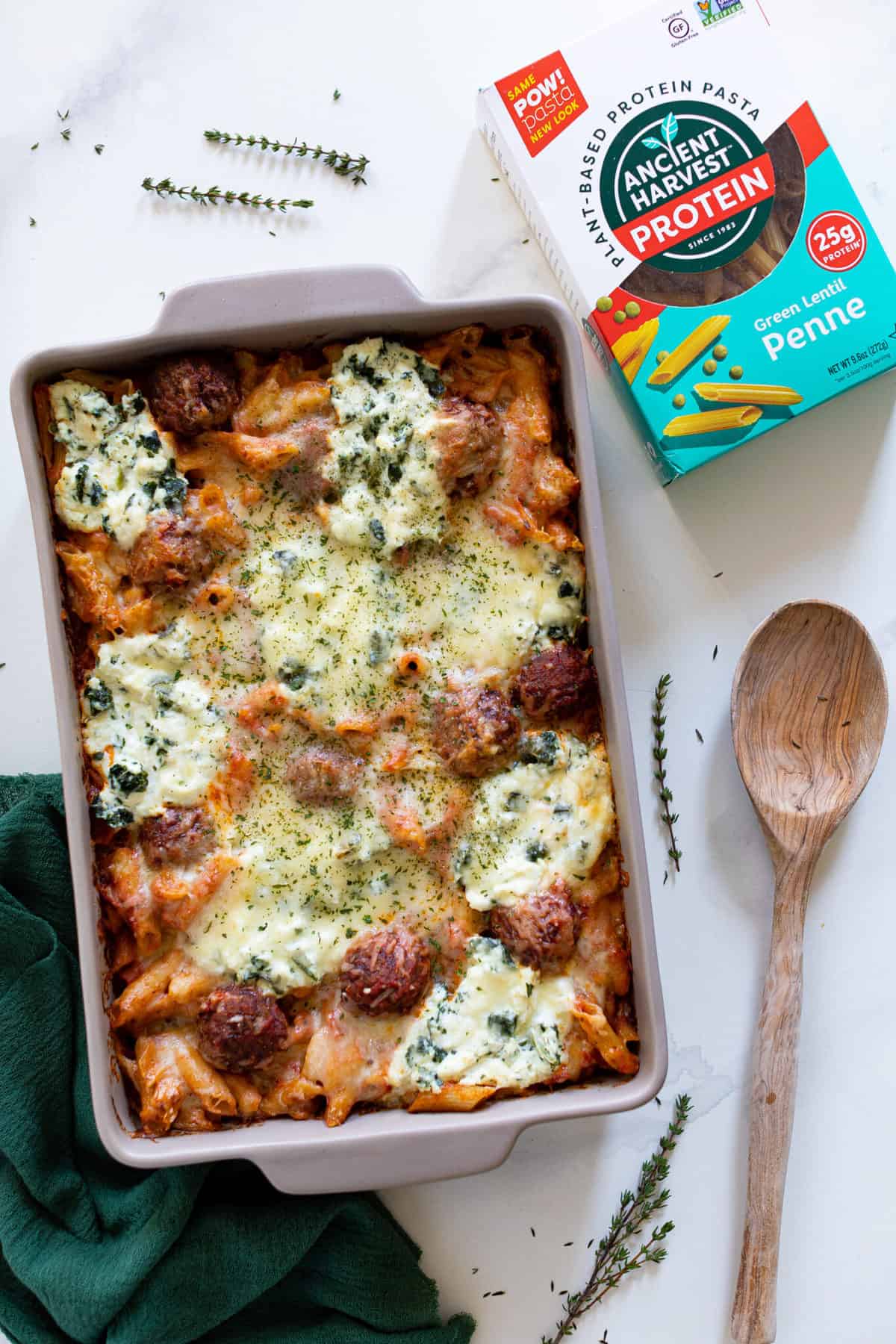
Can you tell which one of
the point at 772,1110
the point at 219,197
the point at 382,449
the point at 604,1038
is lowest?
the point at 772,1110

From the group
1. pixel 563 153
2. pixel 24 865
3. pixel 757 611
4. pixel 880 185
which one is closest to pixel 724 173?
pixel 563 153

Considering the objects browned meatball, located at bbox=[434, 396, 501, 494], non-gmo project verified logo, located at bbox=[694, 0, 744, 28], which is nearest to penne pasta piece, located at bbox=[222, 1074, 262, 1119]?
browned meatball, located at bbox=[434, 396, 501, 494]

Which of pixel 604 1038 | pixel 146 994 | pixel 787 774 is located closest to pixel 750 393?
pixel 787 774

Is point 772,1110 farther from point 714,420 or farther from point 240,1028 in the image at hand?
point 714,420

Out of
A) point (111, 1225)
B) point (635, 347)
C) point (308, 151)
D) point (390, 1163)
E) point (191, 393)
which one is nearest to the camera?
point (390, 1163)

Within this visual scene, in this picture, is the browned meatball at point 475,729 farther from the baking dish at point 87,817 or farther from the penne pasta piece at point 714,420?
the penne pasta piece at point 714,420

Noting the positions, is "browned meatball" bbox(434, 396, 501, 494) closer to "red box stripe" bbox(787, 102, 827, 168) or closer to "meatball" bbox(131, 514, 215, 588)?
"meatball" bbox(131, 514, 215, 588)
